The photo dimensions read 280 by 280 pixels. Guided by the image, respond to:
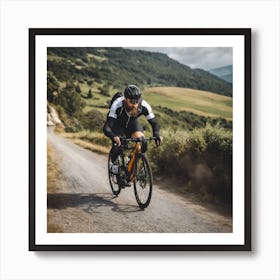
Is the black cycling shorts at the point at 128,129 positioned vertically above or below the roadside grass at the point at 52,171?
above

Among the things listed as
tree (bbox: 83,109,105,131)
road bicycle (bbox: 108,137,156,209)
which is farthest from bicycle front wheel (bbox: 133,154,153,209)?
tree (bbox: 83,109,105,131)

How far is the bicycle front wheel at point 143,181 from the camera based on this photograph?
3.09m

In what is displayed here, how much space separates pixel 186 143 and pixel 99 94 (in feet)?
2.30

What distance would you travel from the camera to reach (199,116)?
318cm

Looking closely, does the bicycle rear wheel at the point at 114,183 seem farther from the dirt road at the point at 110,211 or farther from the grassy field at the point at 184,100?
the grassy field at the point at 184,100

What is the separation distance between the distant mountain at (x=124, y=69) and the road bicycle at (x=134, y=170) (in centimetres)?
42

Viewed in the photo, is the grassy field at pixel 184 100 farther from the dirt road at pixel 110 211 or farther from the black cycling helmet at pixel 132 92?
the dirt road at pixel 110 211

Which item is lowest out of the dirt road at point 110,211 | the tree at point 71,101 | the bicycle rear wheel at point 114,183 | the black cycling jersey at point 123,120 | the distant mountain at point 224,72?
the dirt road at point 110,211

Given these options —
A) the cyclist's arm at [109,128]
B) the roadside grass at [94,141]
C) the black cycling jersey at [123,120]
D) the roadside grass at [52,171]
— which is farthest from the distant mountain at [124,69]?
the roadside grass at [52,171]
